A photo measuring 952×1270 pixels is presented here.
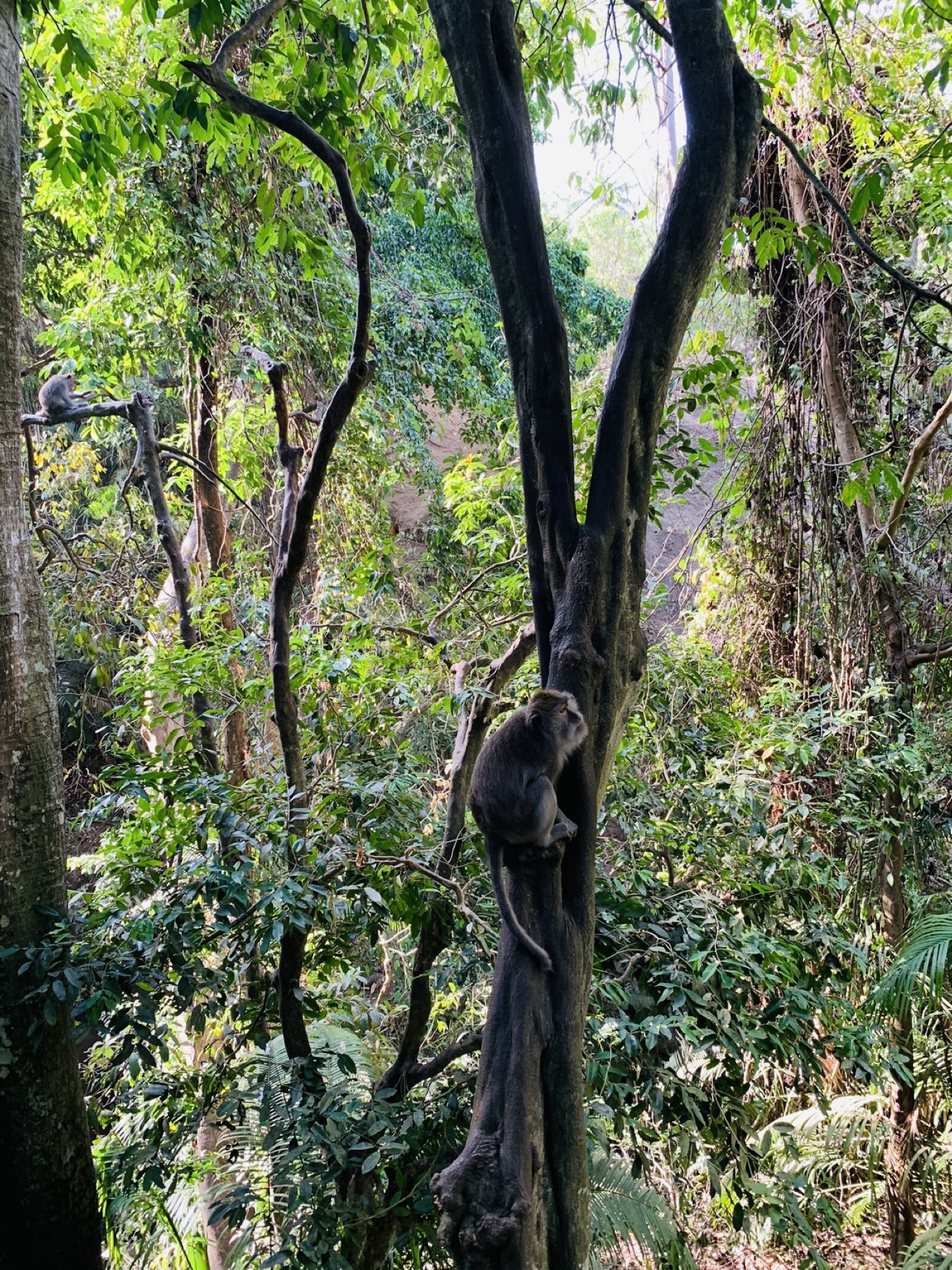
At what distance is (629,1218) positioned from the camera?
2.51 metres

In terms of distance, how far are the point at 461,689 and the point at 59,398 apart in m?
2.64

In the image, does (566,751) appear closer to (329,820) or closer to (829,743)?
(329,820)

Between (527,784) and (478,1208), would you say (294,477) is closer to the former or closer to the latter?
(527,784)

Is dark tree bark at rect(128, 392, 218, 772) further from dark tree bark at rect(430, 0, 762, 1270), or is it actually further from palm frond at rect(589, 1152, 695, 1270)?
palm frond at rect(589, 1152, 695, 1270)

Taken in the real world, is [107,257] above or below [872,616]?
above

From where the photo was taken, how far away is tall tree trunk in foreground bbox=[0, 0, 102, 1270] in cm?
222

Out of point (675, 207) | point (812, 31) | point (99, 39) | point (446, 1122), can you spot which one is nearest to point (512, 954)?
point (446, 1122)

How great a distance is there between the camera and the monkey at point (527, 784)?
1.71m

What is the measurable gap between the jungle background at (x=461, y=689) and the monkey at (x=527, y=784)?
1.19ft

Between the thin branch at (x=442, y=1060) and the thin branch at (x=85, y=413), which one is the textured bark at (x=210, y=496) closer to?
the thin branch at (x=85, y=413)

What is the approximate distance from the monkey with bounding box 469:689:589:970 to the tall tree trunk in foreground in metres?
1.07

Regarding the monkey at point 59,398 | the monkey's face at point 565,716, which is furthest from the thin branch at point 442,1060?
the monkey at point 59,398

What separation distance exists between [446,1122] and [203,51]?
4.75 meters

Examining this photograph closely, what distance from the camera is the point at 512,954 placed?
1.48m
